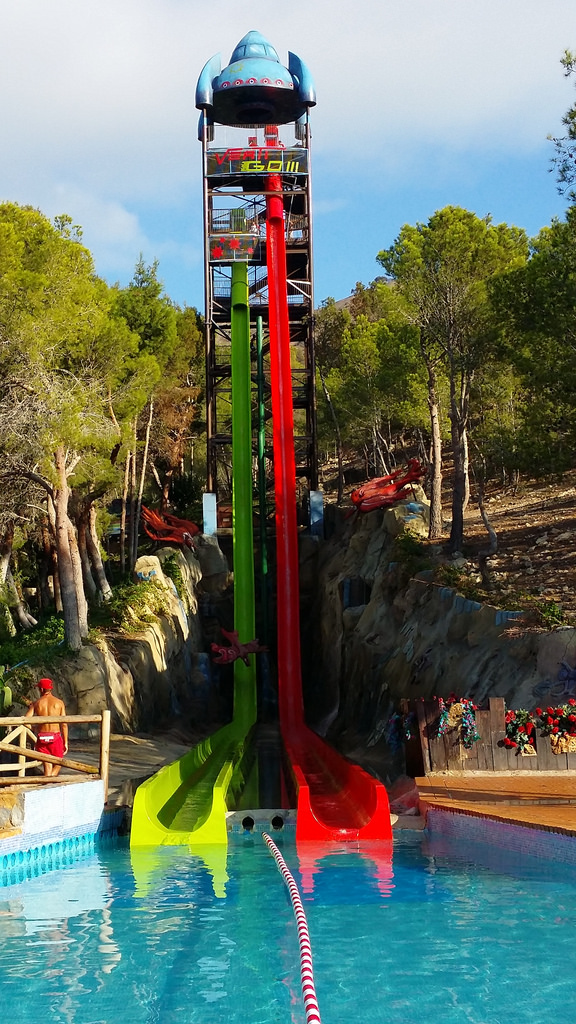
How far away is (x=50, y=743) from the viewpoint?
11570 mm

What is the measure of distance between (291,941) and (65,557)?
13.8 meters

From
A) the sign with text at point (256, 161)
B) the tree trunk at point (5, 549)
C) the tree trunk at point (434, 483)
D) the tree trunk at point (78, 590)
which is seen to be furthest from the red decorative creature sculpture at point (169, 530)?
the sign with text at point (256, 161)

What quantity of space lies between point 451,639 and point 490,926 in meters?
11.5

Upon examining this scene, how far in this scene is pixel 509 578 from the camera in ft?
65.1

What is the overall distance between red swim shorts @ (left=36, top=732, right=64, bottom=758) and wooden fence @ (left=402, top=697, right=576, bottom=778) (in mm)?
4406

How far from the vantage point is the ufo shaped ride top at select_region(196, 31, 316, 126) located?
31562mm

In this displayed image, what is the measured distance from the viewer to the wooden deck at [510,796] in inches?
363

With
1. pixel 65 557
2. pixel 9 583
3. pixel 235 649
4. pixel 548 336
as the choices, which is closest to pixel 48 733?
pixel 65 557

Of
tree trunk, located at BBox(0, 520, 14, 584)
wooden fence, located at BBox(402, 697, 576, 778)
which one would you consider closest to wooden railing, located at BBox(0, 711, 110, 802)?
wooden fence, located at BBox(402, 697, 576, 778)

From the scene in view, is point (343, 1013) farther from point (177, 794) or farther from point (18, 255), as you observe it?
point (18, 255)

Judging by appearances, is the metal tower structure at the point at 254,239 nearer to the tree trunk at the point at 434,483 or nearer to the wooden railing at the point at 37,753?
the tree trunk at the point at 434,483

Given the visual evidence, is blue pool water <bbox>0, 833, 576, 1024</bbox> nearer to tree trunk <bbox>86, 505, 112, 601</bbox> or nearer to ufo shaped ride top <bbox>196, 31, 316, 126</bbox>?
tree trunk <bbox>86, 505, 112, 601</bbox>

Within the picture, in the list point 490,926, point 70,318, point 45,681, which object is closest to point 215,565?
point 70,318

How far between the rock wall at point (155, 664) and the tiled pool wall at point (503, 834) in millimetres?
9762
